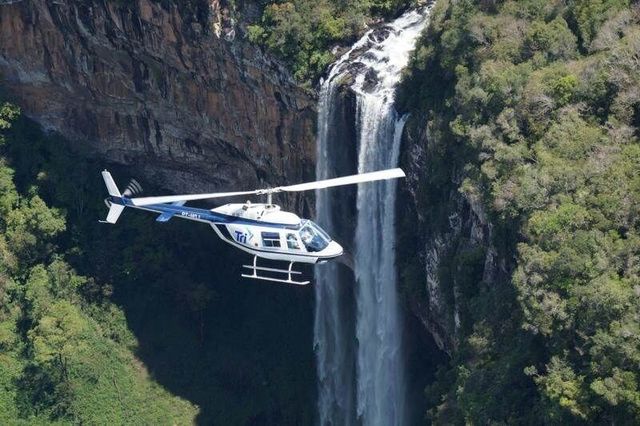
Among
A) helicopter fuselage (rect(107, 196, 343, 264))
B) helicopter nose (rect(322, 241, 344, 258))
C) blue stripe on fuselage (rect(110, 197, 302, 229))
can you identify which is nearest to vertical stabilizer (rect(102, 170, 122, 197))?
blue stripe on fuselage (rect(110, 197, 302, 229))

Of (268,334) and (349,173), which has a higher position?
(349,173)

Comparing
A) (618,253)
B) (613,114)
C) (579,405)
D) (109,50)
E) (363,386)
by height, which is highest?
(109,50)

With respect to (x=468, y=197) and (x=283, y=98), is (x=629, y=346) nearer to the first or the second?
(x=468, y=197)

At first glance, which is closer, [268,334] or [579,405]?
[579,405]

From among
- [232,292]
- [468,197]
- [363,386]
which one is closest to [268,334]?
[232,292]

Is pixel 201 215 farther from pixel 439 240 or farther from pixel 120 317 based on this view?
pixel 120 317

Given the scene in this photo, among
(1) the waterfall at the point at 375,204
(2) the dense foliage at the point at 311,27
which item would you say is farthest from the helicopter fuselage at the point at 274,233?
(2) the dense foliage at the point at 311,27

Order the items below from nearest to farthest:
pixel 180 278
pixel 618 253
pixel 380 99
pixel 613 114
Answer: pixel 618 253 < pixel 613 114 < pixel 380 99 < pixel 180 278
